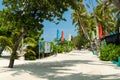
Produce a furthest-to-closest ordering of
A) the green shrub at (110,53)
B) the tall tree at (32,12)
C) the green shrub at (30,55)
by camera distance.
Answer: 1. the green shrub at (30,55)
2. the green shrub at (110,53)
3. the tall tree at (32,12)

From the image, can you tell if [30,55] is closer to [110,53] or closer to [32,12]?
[110,53]

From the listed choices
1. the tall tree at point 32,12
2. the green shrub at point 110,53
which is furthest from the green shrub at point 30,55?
the tall tree at point 32,12

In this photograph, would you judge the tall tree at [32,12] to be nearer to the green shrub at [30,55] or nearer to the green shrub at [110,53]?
the green shrub at [110,53]

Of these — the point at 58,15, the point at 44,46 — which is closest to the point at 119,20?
the point at 44,46

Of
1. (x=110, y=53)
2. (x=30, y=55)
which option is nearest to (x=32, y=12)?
(x=110, y=53)

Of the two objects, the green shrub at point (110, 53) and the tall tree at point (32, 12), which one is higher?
the tall tree at point (32, 12)

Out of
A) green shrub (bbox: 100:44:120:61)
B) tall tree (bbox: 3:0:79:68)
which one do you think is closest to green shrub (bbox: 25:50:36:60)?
green shrub (bbox: 100:44:120:61)

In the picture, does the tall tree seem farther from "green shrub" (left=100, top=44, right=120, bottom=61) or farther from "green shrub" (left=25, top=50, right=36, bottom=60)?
"green shrub" (left=25, top=50, right=36, bottom=60)

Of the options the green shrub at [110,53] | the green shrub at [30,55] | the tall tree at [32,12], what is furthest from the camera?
the green shrub at [30,55]

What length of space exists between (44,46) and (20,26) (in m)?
16.6

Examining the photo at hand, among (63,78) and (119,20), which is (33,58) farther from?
(63,78)

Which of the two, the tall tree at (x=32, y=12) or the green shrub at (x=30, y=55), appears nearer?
the tall tree at (x=32, y=12)

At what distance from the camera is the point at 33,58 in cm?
3444

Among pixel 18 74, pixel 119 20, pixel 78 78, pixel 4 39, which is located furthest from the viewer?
pixel 119 20
